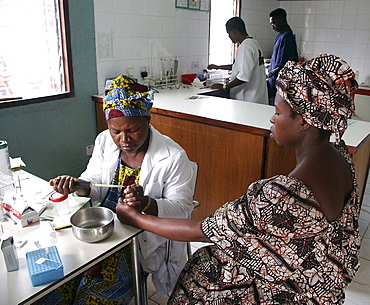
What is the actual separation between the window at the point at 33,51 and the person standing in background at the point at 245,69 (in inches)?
57.9

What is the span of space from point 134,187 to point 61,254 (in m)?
0.34

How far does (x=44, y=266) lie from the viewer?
38.5 inches

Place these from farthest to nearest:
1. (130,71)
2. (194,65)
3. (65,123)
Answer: (194,65), (130,71), (65,123)

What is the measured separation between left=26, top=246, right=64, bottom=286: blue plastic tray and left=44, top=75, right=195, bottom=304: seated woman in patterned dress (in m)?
0.35

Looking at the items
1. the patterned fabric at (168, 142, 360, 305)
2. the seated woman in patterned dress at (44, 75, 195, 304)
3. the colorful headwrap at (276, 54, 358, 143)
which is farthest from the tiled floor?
the colorful headwrap at (276, 54, 358, 143)

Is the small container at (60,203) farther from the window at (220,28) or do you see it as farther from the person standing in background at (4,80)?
the window at (220,28)

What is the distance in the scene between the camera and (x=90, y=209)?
4.14 ft

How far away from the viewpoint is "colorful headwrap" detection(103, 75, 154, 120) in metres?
1.43

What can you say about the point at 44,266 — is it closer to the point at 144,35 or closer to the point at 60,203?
the point at 60,203

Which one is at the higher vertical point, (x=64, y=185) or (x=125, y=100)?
(x=125, y=100)

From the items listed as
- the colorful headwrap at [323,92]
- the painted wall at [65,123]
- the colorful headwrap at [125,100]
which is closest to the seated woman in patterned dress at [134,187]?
the colorful headwrap at [125,100]

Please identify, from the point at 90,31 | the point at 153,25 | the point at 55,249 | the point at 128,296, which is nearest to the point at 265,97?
the point at 153,25

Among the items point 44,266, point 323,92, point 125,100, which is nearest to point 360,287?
point 323,92

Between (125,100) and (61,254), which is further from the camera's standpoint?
(125,100)
